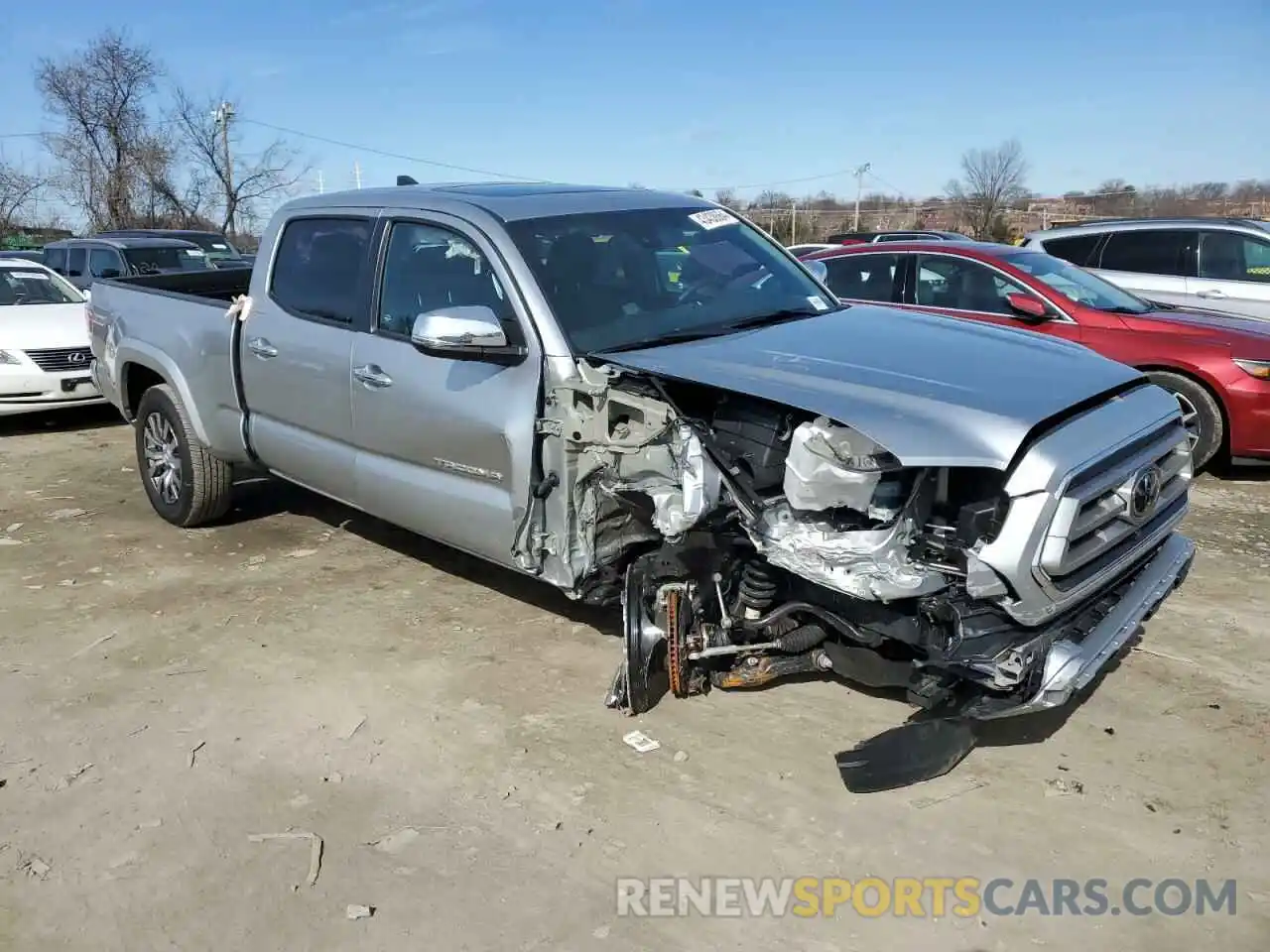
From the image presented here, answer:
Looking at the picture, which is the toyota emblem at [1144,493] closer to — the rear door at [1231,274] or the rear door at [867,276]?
the rear door at [867,276]

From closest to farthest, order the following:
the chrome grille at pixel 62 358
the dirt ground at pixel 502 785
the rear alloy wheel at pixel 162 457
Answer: the dirt ground at pixel 502 785, the rear alloy wheel at pixel 162 457, the chrome grille at pixel 62 358

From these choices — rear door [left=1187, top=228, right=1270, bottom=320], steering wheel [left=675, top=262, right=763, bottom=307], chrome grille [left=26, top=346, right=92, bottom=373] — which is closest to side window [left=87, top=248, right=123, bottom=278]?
chrome grille [left=26, top=346, right=92, bottom=373]

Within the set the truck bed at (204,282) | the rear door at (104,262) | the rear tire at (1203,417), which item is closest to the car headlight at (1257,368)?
the rear tire at (1203,417)

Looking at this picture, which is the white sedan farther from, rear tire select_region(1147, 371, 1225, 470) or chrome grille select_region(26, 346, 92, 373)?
rear tire select_region(1147, 371, 1225, 470)

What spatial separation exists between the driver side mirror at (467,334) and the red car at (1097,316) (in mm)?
4339

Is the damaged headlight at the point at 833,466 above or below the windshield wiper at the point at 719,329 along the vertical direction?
below

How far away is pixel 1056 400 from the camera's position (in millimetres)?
3098

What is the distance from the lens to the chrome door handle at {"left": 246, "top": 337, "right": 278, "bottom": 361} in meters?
4.99

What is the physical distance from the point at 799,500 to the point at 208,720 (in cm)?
238

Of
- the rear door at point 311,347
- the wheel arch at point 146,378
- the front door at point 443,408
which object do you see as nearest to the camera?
the front door at point 443,408

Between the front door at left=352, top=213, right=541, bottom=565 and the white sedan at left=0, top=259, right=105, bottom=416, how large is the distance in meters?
5.52

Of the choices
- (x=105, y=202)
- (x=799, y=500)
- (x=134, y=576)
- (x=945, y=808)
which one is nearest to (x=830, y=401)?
(x=799, y=500)

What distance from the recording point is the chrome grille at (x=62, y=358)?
886cm

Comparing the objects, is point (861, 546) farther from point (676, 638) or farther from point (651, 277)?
point (651, 277)
